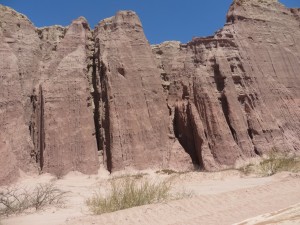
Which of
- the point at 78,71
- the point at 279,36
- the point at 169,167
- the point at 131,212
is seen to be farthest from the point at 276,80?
the point at 131,212

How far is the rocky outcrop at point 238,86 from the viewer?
24625 mm

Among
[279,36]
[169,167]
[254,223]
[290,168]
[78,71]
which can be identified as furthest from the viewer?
[279,36]

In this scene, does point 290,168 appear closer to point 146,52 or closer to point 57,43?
point 146,52

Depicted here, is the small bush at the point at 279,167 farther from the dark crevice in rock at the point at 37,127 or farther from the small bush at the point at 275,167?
the dark crevice in rock at the point at 37,127

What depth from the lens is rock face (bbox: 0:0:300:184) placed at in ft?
75.3

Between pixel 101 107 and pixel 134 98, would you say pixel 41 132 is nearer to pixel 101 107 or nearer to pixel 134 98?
pixel 101 107

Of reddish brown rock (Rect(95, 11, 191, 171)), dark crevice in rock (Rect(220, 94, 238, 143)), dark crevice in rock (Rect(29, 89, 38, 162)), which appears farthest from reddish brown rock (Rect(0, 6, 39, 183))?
dark crevice in rock (Rect(220, 94, 238, 143))

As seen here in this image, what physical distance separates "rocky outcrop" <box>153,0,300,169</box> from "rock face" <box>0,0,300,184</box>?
3.1 inches

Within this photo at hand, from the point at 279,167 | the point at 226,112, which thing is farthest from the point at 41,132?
the point at 279,167

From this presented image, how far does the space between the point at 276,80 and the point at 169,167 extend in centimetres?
1227

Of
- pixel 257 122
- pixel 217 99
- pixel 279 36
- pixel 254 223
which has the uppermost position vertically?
pixel 279 36

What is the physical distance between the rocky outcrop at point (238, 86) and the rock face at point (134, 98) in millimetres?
79

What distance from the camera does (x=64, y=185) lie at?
19516 millimetres

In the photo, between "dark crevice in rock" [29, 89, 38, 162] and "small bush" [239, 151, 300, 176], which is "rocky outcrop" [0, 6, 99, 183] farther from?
"small bush" [239, 151, 300, 176]
